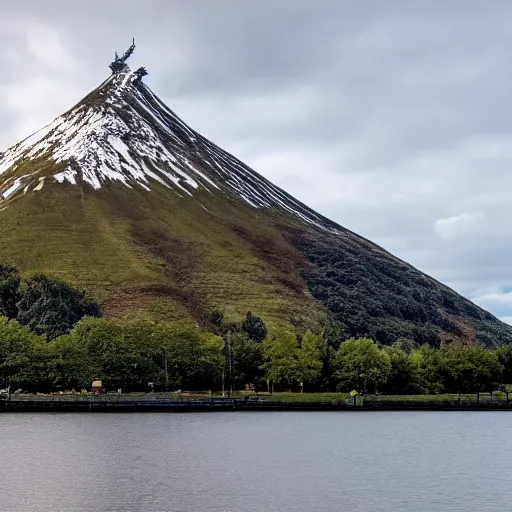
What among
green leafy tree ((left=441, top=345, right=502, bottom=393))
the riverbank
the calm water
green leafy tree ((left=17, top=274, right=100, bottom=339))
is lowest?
the calm water

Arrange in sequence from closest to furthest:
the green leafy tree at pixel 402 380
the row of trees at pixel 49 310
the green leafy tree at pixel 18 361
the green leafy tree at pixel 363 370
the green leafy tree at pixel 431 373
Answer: the green leafy tree at pixel 18 361 → the green leafy tree at pixel 363 370 → the green leafy tree at pixel 402 380 → the green leafy tree at pixel 431 373 → the row of trees at pixel 49 310

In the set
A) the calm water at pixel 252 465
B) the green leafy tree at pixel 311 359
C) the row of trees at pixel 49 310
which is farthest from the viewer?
the row of trees at pixel 49 310

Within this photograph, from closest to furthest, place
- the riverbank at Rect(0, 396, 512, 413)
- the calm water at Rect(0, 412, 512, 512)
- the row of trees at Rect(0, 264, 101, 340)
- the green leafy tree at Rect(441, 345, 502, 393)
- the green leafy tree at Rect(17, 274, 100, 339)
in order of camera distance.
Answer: the calm water at Rect(0, 412, 512, 512) → the riverbank at Rect(0, 396, 512, 413) → the green leafy tree at Rect(441, 345, 502, 393) → the green leafy tree at Rect(17, 274, 100, 339) → the row of trees at Rect(0, 264, 101, 340)

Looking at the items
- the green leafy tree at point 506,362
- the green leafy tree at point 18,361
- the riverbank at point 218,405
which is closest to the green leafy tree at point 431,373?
the green leafy tree at point 506,362

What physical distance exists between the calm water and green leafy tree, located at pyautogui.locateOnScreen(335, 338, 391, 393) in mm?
31100

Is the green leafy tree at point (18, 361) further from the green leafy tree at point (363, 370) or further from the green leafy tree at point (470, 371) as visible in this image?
the green leafy tree at point (470, 371)

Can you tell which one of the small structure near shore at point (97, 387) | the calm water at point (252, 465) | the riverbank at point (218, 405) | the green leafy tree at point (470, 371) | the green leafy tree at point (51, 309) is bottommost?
the calm water at point (252, 465)

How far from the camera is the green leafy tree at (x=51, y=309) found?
182625mm

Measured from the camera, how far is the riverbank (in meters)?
125

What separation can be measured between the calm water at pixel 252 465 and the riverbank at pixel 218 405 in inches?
574

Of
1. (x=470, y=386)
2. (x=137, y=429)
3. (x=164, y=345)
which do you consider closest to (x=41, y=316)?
(x=164, y=345)

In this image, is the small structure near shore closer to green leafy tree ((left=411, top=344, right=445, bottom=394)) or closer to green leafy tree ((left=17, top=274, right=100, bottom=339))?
green leafy tree ((left=17, top=274, right=100, bottom=339))

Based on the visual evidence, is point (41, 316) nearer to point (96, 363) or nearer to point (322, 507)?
point (96, 363)

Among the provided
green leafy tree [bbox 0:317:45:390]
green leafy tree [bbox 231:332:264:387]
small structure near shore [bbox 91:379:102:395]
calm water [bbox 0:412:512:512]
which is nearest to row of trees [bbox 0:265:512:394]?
green leafy tree [bbox 231:332:264:387]
